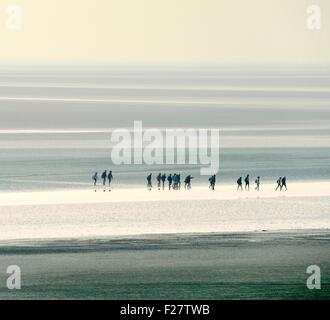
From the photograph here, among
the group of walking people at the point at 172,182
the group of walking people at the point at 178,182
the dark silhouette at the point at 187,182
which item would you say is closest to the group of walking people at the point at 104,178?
the group of walking people at the point at 178,182

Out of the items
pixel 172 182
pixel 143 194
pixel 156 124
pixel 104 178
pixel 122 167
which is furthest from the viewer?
pixel 156 124

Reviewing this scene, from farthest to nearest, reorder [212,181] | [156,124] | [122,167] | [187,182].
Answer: [156,124], [122,167], [187,182], [212,181]

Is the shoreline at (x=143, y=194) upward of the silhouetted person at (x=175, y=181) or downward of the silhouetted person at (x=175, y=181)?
downward

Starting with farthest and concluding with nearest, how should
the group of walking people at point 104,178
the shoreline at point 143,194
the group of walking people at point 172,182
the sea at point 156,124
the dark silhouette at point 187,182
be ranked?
the sea at point 156,124 < the group of walking people at point 104,178 < the dark silhouette at point 187,182 < the group of walking people at point 172,182 < the shoreline at point 143,194

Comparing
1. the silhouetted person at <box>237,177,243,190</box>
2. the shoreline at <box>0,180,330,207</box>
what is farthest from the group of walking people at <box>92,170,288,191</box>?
the shoreline at <box>0,180,330,207</box>

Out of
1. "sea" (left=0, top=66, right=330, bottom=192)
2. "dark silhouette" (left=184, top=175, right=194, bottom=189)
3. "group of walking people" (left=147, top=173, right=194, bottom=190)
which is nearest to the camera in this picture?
"group of walking people" (left=147, top=173, right=194, bottom=190)

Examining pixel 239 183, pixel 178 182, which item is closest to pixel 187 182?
pixel 178 182

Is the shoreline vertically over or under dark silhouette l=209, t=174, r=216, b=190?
under

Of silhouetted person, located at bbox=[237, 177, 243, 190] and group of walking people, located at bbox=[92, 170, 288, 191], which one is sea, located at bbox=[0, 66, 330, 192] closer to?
group of walking people, located at bbox=[92, 170, 288, 191]

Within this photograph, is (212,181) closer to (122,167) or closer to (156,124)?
(122,167)

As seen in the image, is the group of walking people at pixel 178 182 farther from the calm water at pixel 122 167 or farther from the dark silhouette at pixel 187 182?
the calm water at pixel 122 167

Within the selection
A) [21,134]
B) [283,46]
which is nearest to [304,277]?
[21,134]

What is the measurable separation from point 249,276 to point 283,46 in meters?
122
